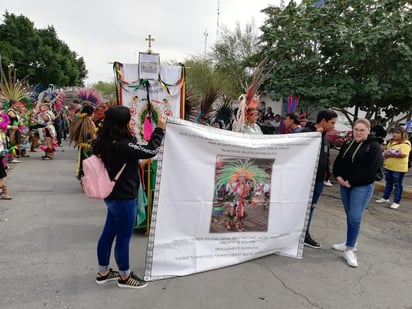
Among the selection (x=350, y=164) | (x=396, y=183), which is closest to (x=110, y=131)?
(x=350, y=164)

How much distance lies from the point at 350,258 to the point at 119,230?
2.74 metres

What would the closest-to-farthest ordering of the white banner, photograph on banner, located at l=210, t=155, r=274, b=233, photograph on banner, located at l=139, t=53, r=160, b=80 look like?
the white banner
photograph on banner, located at l=210, t=155, r=274, b=233
photograph on banner, located at l=139, t=53, r=160, b=80

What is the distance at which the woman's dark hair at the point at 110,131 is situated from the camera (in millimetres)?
2648

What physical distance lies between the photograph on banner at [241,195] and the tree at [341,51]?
500 centimetres

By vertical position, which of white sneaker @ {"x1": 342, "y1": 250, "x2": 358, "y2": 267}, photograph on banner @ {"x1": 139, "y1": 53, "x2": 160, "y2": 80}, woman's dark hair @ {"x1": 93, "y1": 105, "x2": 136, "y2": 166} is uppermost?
photograph on banner @ {"x1": 139, "y1": 53, "x2": 160, "y2": 80}

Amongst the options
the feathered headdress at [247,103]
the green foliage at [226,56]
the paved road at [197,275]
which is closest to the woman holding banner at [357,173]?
the paved road at [197,275]

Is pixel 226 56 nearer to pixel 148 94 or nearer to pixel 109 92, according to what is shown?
pixel 109 92

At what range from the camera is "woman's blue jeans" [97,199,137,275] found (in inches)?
108

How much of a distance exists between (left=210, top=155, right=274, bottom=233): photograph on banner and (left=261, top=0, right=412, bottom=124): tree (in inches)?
197

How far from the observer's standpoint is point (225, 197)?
11.1 feet

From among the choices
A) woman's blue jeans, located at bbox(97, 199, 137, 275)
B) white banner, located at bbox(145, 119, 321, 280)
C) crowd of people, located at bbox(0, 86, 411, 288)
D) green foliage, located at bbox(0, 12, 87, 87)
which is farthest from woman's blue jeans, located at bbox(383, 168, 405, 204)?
green foliage, located at bbox(0, 12, 87, 87)

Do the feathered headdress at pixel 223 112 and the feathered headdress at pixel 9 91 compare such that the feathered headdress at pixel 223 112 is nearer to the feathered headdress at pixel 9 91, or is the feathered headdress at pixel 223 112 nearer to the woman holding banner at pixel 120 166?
the woman holding banner at pixel 120 166

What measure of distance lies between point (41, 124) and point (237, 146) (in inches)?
353

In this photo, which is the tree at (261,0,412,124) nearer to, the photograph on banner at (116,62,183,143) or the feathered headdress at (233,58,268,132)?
the photograph on banner at (116,62,183,143)
